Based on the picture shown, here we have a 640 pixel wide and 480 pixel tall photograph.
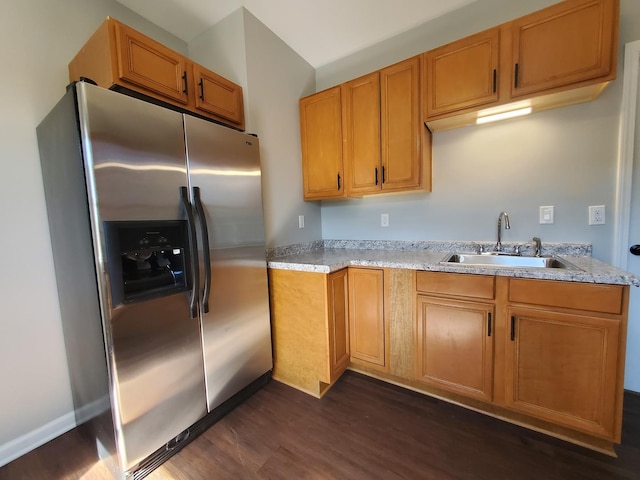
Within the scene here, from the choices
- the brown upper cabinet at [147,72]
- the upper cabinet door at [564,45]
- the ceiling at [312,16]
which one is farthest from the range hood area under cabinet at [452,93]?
the brown upper cabinet at [147,72]

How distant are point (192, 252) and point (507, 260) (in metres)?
2.01

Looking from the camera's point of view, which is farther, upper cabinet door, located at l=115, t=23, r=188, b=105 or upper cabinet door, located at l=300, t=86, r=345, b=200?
upper cabinet door, located at l=300, t=86, r=345, b=200

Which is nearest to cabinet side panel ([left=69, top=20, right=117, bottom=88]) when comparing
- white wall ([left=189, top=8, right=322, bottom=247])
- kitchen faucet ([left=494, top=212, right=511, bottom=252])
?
white wall ([left=189, top=8, right=322, bottom=247])

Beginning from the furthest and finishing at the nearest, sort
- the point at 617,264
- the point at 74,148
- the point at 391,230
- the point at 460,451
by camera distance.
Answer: the point at 391,230, the point at 617,264, the point at 460,451, the point at 74,148

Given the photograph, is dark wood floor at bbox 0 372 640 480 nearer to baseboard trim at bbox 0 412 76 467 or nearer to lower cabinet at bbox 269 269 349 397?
baseboard trim at bbox 0 412 76 467

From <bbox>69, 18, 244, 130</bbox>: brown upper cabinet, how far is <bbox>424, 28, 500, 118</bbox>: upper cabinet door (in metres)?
1.39

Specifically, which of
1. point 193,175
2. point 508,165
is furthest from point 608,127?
point 193,175

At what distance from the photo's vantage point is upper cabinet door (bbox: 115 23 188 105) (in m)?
1.26

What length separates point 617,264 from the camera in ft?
5.20

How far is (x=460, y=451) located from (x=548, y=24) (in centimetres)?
233

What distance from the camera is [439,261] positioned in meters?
1.69

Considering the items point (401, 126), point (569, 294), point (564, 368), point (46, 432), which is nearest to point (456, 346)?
point (564, 368)

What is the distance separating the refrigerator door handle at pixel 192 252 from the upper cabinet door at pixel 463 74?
64.8 inches

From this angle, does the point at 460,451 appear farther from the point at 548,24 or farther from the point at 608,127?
the point at 548,24
